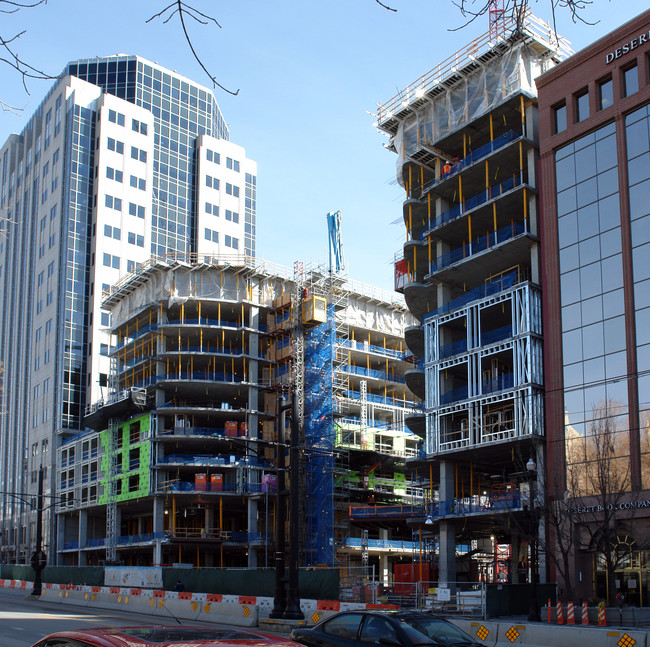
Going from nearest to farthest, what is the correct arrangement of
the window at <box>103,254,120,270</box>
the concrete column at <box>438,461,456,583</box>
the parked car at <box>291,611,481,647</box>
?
the parked car at <box>291,611,481,647</box>, the concrete column at <box>438,461,456,583</box>, the window at <box>103,254,120,270</box>

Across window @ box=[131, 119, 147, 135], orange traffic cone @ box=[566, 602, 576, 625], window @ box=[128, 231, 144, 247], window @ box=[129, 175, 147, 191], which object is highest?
window @ box=[131, 119, 147, 135]

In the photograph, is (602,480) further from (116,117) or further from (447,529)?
(116,117)

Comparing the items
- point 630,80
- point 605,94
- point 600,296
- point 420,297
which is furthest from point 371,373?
point 630,80

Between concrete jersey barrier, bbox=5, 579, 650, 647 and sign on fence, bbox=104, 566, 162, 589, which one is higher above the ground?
concrete jersey barrier, bbox=5, 579, 650, 647

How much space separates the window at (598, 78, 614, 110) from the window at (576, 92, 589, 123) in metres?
0.88

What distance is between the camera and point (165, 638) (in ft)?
21.4

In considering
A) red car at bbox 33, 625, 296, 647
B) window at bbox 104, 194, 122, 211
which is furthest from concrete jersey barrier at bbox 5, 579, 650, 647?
window at bbox 104, 194, 122, 211

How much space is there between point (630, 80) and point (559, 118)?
483 centimetres

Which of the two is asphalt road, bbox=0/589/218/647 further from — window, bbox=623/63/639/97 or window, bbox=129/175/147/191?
window, bbox=129/175/147/191

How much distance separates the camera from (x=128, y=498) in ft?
267

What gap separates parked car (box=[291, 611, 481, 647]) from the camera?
14.5 m

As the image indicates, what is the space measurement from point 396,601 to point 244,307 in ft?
154

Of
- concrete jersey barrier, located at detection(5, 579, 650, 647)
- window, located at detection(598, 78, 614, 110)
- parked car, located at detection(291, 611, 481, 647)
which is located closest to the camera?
parked car, located at detection(291, 611, 481, 647)

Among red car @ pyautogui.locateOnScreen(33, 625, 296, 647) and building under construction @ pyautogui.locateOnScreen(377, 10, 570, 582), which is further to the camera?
building under construction @ pyautogui.locateOnScreen(377, 10, 570, 582)
